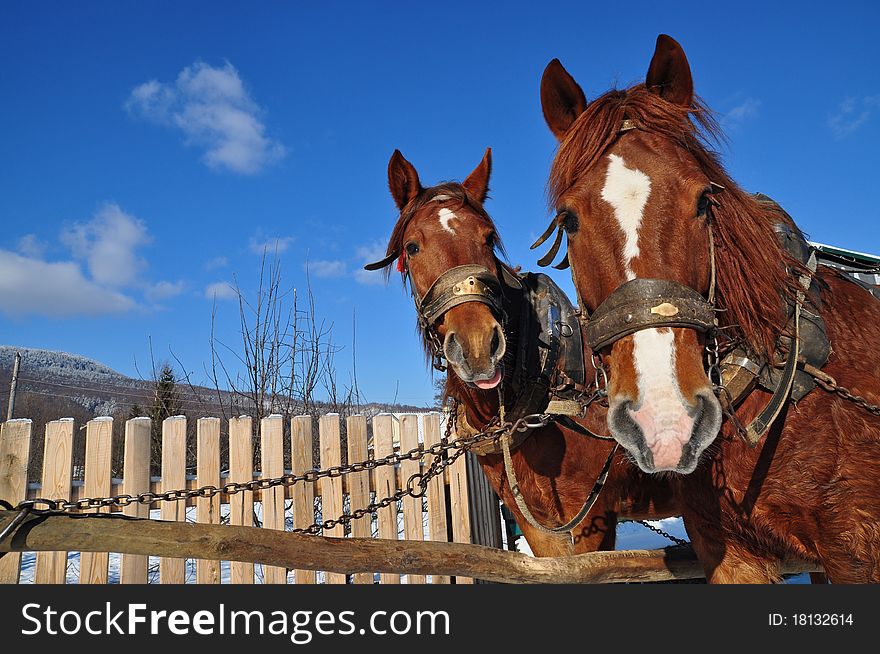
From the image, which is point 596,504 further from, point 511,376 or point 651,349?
point 651,349

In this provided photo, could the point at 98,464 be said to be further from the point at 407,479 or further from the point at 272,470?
the point at 407,479

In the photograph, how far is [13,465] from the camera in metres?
3.53

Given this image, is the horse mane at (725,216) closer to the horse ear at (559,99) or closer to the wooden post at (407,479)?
the horse ear at (559,99)

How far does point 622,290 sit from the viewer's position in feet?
5.17

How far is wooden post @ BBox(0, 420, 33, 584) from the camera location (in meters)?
3.51

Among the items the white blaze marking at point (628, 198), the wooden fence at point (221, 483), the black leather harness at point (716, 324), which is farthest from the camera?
the wooden fence at point (221, 483)

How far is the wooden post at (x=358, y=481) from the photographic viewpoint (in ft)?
15.3

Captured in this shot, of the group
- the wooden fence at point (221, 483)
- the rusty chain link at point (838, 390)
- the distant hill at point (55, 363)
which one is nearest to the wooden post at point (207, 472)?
the wooden fence at point (221, 483)

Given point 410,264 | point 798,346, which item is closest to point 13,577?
point 410,264

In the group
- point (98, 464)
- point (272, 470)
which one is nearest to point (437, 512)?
point (272, 470)

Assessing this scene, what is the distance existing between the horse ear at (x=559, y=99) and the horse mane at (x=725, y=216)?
0.18 m

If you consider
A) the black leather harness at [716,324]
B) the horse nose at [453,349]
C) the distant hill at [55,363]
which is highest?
the distant hill at [55,363]

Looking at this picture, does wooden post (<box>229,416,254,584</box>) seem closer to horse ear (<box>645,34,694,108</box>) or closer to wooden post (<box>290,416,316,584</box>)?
wooden post (<box>290,416,316,584</box>)

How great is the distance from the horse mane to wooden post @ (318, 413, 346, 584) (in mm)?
3304
